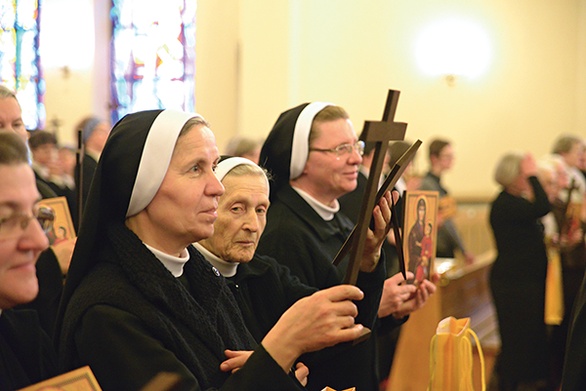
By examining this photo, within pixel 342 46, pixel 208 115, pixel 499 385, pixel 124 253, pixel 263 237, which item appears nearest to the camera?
pixel 124 253

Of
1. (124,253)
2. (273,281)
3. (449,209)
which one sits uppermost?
(124,253)

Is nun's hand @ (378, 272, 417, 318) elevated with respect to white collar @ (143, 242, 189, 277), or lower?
lower

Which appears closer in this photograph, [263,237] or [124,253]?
[124,253]

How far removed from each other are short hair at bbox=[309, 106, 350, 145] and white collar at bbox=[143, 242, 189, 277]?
61.4 inches

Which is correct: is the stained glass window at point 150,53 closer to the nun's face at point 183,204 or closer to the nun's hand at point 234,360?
the nun's face at point 183,204

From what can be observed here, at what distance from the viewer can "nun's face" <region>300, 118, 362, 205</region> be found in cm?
391

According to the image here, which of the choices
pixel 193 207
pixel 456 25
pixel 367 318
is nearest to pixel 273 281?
pixel 367 318

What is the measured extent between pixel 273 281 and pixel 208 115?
8.61 m

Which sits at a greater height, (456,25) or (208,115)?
(456,25)

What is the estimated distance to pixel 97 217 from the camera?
7.89 feet

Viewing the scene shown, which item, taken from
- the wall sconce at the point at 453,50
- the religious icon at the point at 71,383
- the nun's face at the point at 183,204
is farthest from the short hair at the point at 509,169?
the religious icon at the point at 71,383

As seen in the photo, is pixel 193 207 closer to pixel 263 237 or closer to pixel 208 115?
pixel 263 237

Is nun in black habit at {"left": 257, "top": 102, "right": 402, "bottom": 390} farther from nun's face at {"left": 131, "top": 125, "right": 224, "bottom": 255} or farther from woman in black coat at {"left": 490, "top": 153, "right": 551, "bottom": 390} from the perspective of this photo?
woman in black coat at {"left": 490, "top": 153, "right": 551, "bottom": 390}

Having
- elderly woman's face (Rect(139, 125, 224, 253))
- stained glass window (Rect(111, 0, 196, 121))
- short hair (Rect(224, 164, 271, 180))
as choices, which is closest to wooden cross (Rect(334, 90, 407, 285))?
elderly woman's face (Rect(139, 125, 224, 253))
